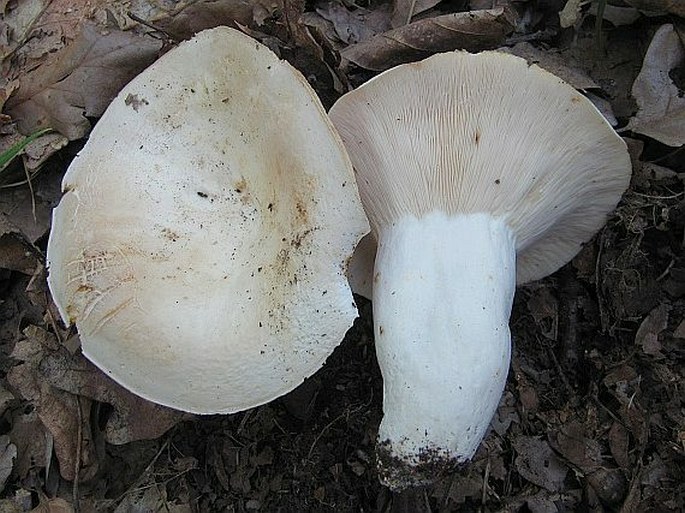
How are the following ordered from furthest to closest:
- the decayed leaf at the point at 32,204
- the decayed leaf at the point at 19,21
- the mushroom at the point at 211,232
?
the decayed leaf at the point at 19,21, the decayed leaf at the point at 32,204, the mushroom at the point at 211,232

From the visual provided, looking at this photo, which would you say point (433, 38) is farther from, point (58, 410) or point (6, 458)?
point (6, 458)

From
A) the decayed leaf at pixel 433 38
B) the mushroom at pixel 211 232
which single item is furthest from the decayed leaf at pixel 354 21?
the mushroom at pixel 211 232

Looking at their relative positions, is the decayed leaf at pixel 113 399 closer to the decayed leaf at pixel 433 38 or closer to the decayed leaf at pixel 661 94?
the decayed leaf at pixel 433 38

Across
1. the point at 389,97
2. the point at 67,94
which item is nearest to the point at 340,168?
the point at 389,97

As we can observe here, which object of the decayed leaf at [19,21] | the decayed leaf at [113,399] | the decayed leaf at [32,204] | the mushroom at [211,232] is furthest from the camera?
the decayed leaf at [19,21]

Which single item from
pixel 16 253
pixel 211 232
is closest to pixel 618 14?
pixel 211 232

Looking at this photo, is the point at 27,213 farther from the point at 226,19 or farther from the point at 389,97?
the point at 389,97
